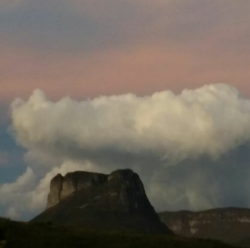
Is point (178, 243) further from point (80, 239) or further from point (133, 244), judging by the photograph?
point (80, 239)

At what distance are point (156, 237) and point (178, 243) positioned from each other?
16.4 feet

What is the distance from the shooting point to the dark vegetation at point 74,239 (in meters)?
106

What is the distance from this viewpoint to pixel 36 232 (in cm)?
11144

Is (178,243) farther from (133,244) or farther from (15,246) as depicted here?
(15,246)

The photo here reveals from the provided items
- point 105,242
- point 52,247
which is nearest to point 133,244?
point 105,242

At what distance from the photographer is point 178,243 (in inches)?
4358

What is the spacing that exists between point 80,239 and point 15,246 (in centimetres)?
1021

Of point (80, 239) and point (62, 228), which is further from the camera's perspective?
point (62, 228)

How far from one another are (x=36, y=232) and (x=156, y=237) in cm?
1971

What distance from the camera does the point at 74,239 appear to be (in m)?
108

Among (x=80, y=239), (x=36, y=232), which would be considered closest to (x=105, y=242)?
(x=80, y=239)

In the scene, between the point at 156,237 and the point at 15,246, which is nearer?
Answer: the point at 15,246

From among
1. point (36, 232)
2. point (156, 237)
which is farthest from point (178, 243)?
point (36, 232)

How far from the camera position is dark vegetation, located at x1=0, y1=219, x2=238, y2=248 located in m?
106
